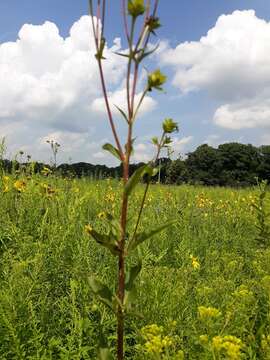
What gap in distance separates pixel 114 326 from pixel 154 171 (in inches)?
46.7

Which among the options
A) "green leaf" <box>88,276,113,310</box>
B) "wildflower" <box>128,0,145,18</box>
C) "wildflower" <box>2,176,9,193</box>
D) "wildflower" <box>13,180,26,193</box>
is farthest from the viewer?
"wildflower" <box>13,180,26,193</box>

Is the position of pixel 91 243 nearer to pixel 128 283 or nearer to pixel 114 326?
pixel 114 326

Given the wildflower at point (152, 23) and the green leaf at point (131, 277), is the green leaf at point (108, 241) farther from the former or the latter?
A: the wildflower at point (152, 23)

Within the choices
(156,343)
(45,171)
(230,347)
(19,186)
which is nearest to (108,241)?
(156,343)

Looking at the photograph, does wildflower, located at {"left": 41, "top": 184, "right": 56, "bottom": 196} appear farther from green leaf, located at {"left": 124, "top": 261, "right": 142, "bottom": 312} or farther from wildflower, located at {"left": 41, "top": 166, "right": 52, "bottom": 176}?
green leaf, located at {"left": 124, "top": 261, "right": 142, "bottom": 312}

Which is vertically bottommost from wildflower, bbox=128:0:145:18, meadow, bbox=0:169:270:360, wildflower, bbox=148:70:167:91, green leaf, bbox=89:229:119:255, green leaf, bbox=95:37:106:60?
meadow, bbox=0:169:270:360

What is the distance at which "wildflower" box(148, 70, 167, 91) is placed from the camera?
48.5 inches

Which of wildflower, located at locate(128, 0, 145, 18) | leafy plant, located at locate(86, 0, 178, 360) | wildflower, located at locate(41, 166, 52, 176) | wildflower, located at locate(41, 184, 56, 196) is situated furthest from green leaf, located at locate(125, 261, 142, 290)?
wildflower, located at locate(41, 166, 52, 176)

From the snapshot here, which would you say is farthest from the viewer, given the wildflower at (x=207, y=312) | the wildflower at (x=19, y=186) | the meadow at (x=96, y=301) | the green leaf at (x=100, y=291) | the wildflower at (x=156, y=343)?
the wildflower at (x=19, y=186)

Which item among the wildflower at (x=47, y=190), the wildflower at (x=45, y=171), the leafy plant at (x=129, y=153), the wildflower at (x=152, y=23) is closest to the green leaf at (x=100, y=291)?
the leafy plant at (x=129, y=153)

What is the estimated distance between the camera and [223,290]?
2.40m

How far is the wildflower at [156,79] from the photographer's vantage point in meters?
1.23

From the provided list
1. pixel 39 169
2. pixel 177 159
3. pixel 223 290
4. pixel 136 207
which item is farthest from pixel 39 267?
pixel 177 159

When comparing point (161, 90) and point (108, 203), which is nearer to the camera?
point (161, 90)
